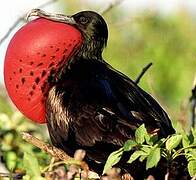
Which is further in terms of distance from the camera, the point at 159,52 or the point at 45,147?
the point at 159,52

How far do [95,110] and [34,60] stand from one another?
0.35 metres

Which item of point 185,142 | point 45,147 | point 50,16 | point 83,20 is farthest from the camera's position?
point 83,20

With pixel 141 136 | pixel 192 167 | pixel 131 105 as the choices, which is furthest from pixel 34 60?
pixel 192 167

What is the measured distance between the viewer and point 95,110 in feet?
15.1

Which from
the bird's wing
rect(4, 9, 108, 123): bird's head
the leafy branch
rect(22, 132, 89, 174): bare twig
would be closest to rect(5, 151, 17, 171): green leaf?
rect(4, 9, 108, 123): bird's head

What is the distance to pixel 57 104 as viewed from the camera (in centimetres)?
466

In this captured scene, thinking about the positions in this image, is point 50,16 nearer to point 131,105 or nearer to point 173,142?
point 131,105

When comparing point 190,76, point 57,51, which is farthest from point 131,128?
point 190,76

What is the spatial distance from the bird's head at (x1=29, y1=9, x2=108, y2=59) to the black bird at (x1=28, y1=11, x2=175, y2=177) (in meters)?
0.09

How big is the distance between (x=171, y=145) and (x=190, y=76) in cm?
606

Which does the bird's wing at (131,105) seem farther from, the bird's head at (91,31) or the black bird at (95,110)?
the bird's head at (91,31)

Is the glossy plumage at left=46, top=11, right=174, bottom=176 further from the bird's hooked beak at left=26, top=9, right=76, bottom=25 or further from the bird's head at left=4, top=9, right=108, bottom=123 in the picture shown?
the bird's hooked beak at left=26, top=9, right=76, bottom=25

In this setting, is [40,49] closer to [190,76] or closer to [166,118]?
[166,118]

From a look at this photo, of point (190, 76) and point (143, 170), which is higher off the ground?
point (143, 170)
